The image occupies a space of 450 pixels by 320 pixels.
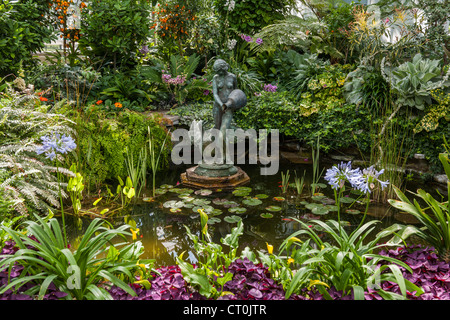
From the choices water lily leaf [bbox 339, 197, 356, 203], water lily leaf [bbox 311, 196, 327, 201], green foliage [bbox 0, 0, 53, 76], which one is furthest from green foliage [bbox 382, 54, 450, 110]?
green foliage [bbox 0, 0, 53, 76]

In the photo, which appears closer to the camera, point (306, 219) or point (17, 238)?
point (17, 238)

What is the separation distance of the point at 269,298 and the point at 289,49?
6371 millimetres

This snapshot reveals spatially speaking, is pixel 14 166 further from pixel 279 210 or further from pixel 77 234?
pixel 279 210

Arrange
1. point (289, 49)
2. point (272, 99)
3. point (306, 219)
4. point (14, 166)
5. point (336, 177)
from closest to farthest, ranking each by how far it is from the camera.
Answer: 1. point (336, 177)
2. point (14, 166)
3. point (306, 219)
4. point (272, 99)
5. point (289, 49)

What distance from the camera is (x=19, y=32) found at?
542 cm

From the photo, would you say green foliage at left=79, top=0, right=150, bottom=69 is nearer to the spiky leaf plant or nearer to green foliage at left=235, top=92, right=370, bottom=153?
green foliage at left=235, top=92, right=370, bottom=153

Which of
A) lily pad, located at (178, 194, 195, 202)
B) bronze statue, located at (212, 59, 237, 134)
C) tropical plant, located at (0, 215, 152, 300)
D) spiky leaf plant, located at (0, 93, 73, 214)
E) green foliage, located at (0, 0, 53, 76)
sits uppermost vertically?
green foliage, located at (0, 0, 53, 76)

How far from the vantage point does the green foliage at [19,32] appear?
529cm

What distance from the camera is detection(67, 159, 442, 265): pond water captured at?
314 centimetres

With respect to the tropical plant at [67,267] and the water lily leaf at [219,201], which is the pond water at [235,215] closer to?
the water lily leaf at [219,201]

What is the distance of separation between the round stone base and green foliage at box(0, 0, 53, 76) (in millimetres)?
2712

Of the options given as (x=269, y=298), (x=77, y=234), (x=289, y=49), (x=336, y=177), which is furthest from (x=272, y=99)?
(x=269, y=298)

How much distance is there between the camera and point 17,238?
5.72 feet

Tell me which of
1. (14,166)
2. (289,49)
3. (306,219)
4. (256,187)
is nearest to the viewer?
(14,166)
